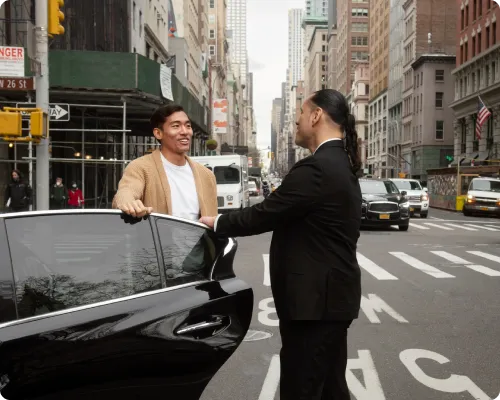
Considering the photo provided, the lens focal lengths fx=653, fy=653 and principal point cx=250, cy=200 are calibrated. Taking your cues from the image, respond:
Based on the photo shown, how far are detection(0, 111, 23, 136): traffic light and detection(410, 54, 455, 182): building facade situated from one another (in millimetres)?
66531

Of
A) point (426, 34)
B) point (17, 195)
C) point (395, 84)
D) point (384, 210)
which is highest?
point (426, 34)

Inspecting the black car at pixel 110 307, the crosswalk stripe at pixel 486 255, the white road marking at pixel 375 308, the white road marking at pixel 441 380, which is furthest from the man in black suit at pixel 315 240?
the crosswalk stripe at pixel 486 255

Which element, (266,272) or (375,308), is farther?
(266,272)

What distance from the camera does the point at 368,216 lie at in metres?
21.0

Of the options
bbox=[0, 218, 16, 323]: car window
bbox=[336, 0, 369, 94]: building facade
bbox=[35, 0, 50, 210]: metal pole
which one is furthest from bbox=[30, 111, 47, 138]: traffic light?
bbox=[336, 0, 369, 94]: building facade

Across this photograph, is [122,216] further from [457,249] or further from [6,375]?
[457,249]

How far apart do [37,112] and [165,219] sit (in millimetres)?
8988

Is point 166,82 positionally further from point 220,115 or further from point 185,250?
point 220,115

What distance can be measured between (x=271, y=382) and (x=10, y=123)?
8476mm

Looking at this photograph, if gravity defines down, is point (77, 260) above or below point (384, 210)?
above

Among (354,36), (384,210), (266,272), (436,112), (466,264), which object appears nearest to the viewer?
(266,272)

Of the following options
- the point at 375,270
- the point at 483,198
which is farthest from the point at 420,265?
the point at 483,198

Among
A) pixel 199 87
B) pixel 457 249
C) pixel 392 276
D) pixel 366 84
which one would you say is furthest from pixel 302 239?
pixel 366 84

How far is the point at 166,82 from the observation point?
23.0 metres
